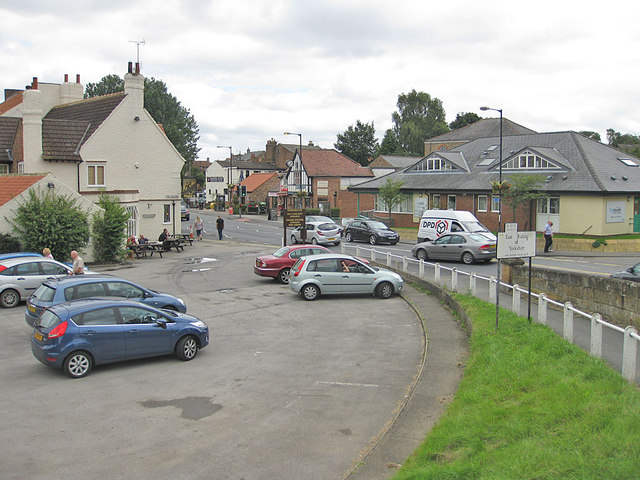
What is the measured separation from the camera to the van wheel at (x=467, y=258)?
2855 centimetres

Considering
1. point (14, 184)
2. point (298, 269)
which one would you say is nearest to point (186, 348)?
point (298, 269)

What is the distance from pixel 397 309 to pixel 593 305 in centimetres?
592

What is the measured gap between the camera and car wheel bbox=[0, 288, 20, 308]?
63.5ft

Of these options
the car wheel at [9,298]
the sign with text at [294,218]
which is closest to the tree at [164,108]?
the sign with text at [294,218]

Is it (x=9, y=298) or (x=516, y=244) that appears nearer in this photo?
(x=516, y=244)

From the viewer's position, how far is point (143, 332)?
1309cm

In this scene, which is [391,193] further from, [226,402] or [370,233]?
[226,402]

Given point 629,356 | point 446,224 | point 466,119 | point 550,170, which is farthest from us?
point 466,119

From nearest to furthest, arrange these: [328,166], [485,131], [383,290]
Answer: [383,290] → [328,166] → [485,131]

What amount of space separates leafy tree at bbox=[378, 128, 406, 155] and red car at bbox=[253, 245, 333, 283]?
279 ft

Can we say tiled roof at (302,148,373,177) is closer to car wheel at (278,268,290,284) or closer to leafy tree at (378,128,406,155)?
leafy tree at (378,128,406,155)

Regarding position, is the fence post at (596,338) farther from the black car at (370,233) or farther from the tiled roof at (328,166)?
the tiled roof at (328,166)

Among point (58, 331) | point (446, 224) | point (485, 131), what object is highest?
point (485, 131)

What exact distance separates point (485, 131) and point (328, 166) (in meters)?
20.2
